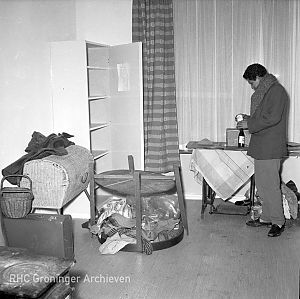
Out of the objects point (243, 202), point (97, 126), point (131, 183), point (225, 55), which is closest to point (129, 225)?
point (131, 183)

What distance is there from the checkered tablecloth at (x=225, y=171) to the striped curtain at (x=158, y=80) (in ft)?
2.17

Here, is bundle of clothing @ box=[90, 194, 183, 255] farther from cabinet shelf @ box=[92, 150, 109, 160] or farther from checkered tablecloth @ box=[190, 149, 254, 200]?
cabinet shelf @ box=[92, 150, 109, 160]

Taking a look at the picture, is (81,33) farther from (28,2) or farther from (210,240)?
(210,240)

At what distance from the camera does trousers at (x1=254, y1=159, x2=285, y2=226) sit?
4164 mm

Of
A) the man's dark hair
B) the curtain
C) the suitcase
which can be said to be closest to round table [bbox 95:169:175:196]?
the suitcase

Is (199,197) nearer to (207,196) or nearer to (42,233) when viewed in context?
(207,196)

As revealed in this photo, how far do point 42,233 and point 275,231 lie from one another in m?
1.96

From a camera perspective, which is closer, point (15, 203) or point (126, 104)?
Result: point (15, 203)

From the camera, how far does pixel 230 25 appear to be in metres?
5.03

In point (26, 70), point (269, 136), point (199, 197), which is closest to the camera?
point (269, 136)

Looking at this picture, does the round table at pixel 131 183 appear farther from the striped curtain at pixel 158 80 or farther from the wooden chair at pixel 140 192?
the striped curtain at pixel 158 80

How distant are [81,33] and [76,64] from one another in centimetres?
100

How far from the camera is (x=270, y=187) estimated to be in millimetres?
4180

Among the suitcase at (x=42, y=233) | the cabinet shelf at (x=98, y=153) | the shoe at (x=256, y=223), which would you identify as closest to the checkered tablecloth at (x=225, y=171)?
the shoe at (x=256, y=223)
